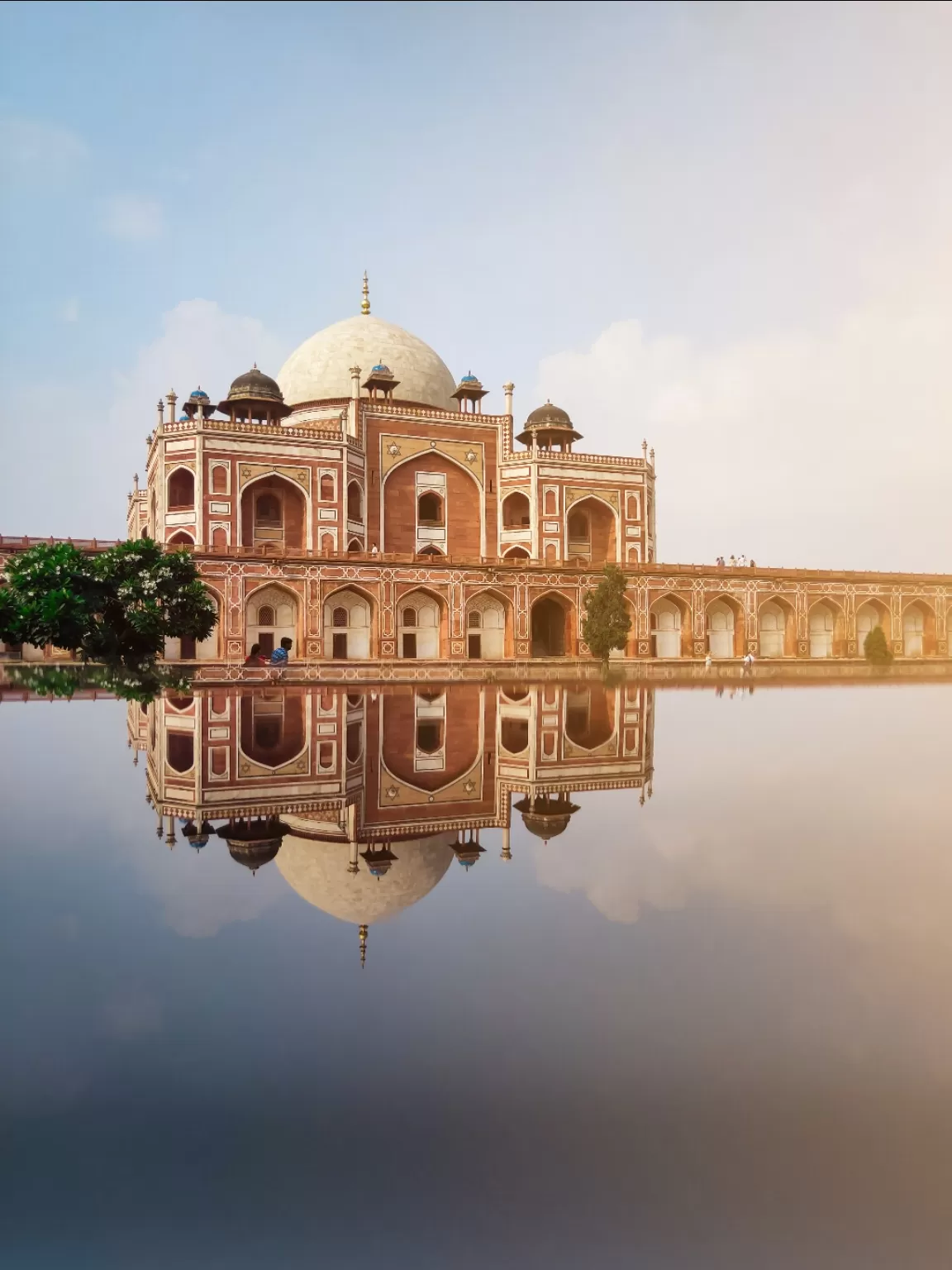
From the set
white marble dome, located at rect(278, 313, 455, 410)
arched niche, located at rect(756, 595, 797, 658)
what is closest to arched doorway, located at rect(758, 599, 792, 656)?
arched niche, located at rect(756, 595, 797, 658)

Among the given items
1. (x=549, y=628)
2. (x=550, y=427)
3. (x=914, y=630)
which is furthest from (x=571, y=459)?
(x=914, y=630)

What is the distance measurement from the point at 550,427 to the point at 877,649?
50.9ft

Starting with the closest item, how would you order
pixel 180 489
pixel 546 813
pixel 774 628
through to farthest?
1. pixel 546 813
2. pixel 180 489
3. pixel 774 628

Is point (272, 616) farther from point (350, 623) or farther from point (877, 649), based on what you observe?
point (877, 649)

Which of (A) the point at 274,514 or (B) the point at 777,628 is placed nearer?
(A) the point at 274,514

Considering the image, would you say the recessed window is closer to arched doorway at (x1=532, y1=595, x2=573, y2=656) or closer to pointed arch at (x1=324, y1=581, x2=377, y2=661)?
arched doorway at (x1=532, y1=595, x2=573, y2=656)

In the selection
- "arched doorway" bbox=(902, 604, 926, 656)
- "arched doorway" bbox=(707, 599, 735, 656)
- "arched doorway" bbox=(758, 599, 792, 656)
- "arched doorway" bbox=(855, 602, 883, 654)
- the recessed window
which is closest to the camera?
the recessed window

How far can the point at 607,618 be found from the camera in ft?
92.0

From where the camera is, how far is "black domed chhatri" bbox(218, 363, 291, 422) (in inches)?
1308

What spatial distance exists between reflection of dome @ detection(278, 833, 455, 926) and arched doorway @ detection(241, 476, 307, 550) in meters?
27.9

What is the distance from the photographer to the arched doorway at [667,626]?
34375mm

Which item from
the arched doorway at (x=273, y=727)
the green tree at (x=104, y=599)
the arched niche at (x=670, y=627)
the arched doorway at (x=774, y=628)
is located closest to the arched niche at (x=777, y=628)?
the arched doorway at (x=774, y=628)

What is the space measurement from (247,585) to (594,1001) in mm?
25463

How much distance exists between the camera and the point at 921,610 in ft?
129
